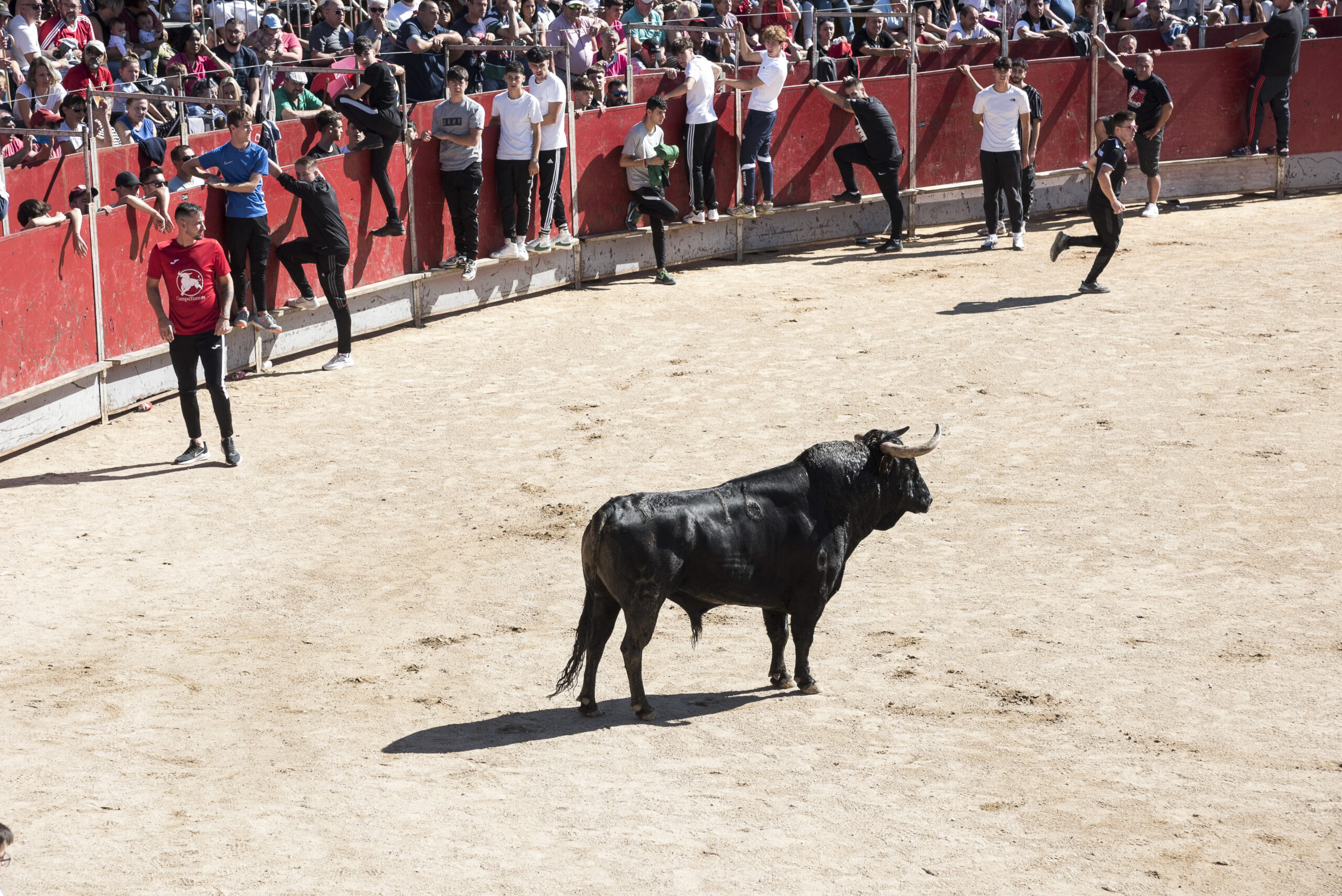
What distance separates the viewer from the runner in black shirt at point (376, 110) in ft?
49.1

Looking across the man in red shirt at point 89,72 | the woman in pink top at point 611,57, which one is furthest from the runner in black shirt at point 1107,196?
the man in red shirt at point 89,72

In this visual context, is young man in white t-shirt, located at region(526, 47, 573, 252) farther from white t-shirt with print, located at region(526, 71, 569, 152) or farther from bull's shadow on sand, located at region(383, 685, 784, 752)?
→ bull's shadow on sand, located at region(383, 685, 784, 752)

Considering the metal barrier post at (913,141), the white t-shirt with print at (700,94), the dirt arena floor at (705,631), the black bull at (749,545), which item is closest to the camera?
the dirt arena floor at (705,631)

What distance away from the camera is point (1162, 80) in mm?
20875

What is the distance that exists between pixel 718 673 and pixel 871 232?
12.9 meters

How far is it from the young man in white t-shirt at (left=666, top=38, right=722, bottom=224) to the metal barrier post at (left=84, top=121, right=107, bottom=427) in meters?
6.64

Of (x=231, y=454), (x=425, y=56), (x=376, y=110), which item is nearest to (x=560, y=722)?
(x=231, y=454)

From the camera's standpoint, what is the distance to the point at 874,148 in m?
18.5

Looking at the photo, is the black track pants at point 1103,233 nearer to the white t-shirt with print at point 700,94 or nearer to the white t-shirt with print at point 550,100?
the white t-shirt with print at point 700,94

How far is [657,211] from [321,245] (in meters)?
4.31

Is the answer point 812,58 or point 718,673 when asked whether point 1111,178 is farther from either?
point 718,673

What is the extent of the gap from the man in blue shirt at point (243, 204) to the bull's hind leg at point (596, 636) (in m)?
6.98

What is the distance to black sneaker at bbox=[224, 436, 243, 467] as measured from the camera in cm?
1165

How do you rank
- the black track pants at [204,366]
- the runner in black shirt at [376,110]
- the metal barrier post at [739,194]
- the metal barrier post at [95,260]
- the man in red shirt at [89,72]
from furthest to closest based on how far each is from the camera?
the metal barrier post at [739,194] → the man in red shirt at [89,72] → the runner in black shirt at [376,110] → the metal barrier post at [95,260] → the black track pants at [204,366]
